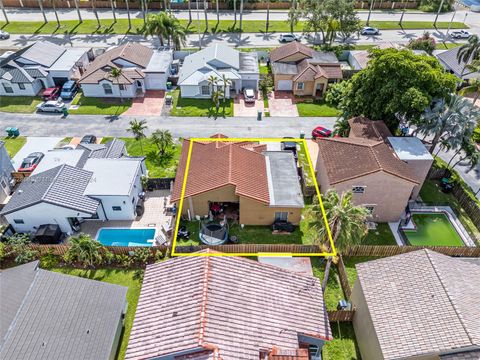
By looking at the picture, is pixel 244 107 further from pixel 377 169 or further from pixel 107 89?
pixel 377 169

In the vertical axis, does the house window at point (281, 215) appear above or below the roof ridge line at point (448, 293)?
below

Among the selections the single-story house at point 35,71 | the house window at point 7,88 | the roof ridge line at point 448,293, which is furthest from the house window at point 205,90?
the roof ridge line at point 448,293

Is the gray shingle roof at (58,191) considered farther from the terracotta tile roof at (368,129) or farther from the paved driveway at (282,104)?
the paved driveway at (282,104)

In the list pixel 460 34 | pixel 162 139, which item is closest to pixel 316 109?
pixel 162 139

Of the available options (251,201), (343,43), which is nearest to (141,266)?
(251,201)

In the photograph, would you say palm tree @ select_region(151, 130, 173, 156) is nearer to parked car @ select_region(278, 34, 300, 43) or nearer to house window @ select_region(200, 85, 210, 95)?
house window @ select_region(200, 85, 210, 95)

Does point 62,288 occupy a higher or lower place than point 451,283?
lower

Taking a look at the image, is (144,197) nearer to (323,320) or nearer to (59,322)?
(59,322)
